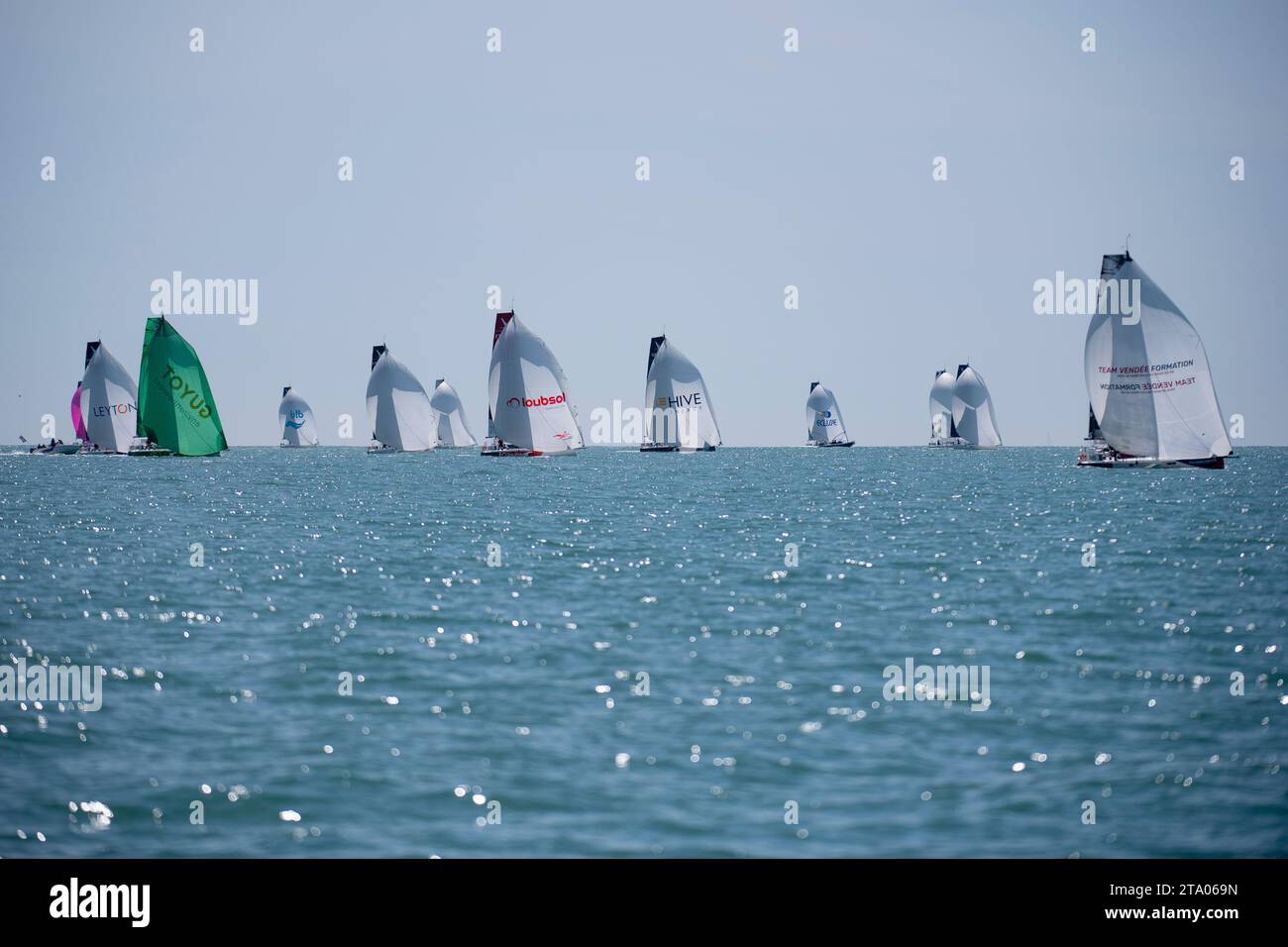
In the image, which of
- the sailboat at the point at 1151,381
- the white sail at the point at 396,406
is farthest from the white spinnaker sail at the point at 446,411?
the sailboat at the point at 1151,381

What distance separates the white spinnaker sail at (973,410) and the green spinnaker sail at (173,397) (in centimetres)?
11018

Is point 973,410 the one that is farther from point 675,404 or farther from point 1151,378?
point 1151,378

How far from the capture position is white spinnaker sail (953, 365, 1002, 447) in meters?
177

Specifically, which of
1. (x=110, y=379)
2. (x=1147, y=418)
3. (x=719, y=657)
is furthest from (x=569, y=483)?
(x=719, y=657)

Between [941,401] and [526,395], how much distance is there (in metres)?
108

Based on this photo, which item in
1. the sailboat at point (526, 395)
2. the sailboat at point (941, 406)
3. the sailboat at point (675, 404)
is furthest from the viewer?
the sailboat at point (941, 406)

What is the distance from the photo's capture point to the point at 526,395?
10219 cm

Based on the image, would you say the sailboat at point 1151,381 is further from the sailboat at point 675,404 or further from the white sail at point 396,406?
the white sail at point 396,406

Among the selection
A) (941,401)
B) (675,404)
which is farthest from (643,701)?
(941,401)

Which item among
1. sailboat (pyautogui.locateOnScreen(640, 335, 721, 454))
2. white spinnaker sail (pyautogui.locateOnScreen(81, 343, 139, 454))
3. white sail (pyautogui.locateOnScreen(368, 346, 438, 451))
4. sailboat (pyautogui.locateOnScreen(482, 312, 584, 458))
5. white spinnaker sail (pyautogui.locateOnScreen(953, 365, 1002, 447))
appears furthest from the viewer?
white spinnaker sail (pyautogui.locateOnScreen(953, 365, 1002, 447))

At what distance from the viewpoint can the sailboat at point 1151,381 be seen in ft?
229

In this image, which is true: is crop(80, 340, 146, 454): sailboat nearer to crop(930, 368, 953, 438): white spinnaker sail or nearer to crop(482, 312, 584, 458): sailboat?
crop(482, 312, 584, 458): sailboat

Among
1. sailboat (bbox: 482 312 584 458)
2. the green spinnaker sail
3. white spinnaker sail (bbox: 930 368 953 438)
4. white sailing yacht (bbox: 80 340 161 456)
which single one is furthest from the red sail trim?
white spinnaker sail (bbox: 930 368 953 438)

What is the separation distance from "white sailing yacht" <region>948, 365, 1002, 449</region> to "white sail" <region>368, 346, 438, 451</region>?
76.2 m
